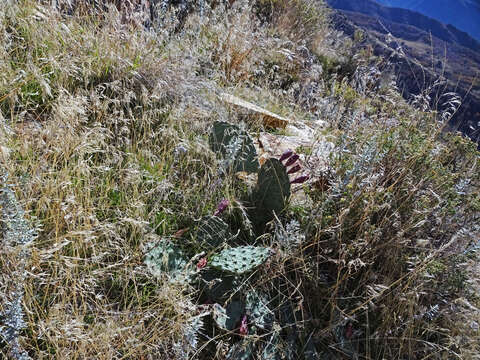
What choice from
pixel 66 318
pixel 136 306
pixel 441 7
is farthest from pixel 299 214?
pixel 441 7

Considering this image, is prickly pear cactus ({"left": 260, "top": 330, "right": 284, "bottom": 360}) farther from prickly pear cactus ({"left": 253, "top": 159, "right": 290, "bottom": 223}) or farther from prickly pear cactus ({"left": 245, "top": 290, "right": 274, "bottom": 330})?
prickly pear cactus ({"left": 253, "top": 159, "right": 290, "bottom": 223})

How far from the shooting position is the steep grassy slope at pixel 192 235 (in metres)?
1.26

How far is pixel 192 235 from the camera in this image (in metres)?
1.69

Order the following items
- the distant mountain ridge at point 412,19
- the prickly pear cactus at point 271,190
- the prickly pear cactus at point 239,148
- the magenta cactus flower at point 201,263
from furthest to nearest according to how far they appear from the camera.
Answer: the distant mountain ridge at point 412,19
the prickly pear cactus at point 239,148
the prickly pear cactus at point 271,190
the magenta cactus flower at point 201,263

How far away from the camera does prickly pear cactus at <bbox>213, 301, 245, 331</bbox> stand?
1403 millimetres

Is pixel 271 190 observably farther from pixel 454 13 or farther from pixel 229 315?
pixel 454 13

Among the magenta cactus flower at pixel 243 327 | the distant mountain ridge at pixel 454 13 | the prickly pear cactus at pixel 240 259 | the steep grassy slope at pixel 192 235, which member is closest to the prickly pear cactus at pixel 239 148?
the steep grassy slope at pixel 192 235

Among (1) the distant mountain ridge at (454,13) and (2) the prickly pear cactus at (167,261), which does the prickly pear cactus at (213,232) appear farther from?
(1) the distant mountain ridge at (454,13)

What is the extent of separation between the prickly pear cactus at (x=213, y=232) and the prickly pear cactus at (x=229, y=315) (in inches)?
12.0

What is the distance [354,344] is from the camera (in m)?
1.58

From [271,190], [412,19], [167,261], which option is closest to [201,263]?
[167,261]

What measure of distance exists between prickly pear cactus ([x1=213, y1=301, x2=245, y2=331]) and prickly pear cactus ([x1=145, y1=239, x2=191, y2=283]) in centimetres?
21

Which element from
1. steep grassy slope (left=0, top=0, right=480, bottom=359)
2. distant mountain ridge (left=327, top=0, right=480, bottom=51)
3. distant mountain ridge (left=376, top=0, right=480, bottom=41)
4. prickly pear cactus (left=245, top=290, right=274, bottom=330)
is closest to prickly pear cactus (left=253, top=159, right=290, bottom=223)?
steep grassy slope (left=0, top=0, right=480, bottom=359)

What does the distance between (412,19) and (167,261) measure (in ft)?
326
